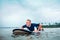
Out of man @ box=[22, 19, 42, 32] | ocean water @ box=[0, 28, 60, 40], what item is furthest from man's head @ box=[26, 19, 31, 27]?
ocean water @ box=[0, 28, 60, 40]

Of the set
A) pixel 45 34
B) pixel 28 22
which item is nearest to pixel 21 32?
pixel 28 22

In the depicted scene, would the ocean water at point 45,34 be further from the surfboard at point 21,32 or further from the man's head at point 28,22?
the man's head at point 28,22

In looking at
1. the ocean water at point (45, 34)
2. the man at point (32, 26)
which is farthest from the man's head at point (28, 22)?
the ocean water at point (45, 34)

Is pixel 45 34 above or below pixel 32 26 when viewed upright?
below

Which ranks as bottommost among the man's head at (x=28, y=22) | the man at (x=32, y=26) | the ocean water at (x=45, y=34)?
the ocean water at (x=45, y=34)

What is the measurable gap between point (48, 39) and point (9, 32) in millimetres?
491

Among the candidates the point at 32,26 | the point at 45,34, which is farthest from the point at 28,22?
the point at 45,34

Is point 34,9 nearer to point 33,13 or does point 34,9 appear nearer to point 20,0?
point 33,13

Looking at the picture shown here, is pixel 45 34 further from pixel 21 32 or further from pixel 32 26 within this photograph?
pixel 21 32

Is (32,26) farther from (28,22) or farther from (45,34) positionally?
(45,34)

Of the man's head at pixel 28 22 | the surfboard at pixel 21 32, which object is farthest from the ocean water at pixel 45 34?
the man's head at pixel 28 22

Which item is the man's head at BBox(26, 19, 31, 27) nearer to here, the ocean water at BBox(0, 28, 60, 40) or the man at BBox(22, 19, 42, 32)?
the man at BBox(22, 19, 42, 32)

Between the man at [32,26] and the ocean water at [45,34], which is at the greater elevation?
the man at [32,26]

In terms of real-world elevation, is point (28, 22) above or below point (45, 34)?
above
